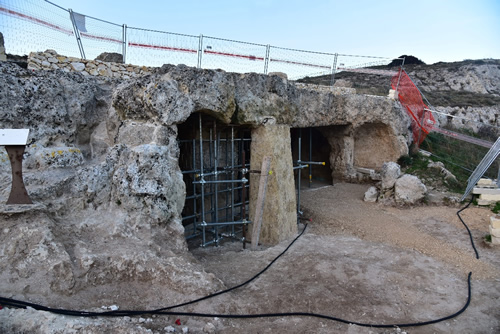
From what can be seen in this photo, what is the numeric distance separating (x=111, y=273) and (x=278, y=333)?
1.80 metres

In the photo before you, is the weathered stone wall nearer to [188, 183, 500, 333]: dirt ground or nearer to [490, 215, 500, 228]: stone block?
[188, 183, 500, 333]: dirt ground

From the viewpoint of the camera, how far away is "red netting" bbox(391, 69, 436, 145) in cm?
1125

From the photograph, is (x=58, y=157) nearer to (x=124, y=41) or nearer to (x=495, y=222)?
(x=124, y=41)

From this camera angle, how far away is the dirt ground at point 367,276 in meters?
3.78

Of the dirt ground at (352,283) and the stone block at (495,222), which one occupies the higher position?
the stone block at (495,222)

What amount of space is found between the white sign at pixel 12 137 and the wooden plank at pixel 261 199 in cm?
352

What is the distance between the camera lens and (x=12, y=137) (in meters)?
3.31

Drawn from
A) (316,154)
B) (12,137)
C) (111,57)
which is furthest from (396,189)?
(12,137)

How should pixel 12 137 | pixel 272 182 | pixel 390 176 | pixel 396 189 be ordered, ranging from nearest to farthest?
1. pixel 12 137
2. pixel 272 182
3. pixel 396 189
4. pixel 390 176

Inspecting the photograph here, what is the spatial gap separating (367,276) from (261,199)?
2.04 metres

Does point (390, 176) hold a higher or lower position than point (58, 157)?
lower

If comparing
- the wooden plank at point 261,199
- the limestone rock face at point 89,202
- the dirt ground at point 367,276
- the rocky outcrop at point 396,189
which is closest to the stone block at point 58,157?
the limestone rock face at point 89,202

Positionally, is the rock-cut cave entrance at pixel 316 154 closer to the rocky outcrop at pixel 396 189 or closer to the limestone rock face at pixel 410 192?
the rocky outcrop at pixel 396 189

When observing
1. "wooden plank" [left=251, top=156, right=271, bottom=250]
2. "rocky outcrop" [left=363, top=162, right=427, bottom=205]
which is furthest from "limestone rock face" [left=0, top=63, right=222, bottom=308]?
"rocky outcrop" [left=363, top=162, right=427, bottom=205]
